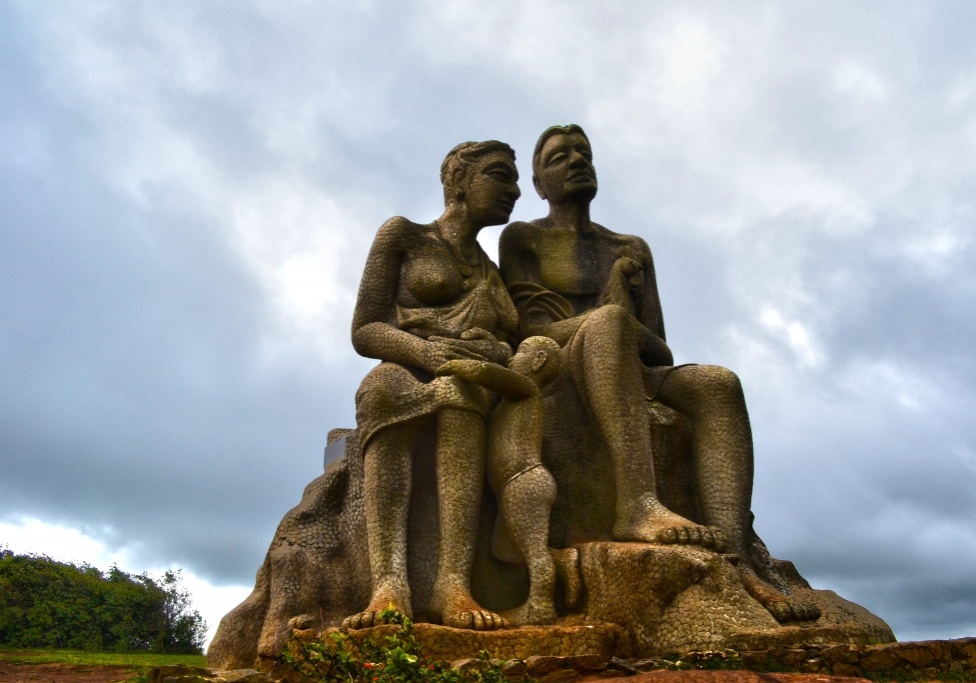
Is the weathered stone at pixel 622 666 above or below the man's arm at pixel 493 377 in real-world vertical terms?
below

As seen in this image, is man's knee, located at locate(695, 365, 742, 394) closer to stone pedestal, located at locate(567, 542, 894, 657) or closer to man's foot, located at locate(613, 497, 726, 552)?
man's foot, located at locate(613, 497, 726, 552)

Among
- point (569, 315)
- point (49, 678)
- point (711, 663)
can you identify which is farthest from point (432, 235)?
point (49, 678)

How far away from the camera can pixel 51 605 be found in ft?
59.0

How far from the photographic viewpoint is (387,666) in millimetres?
4246

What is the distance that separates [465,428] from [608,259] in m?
2.61

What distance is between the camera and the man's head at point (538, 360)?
6.97 metres

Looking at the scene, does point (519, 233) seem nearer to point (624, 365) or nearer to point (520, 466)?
point (624, 365)

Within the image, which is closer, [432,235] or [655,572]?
[655,572]

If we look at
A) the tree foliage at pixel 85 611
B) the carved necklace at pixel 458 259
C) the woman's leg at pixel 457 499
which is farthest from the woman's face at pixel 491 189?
the tree foliage at pixel 85 611

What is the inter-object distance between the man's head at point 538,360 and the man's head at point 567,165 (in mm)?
1872

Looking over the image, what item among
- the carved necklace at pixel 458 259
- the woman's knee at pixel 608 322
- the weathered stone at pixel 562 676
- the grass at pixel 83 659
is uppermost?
the carved necklace at pixel 458 259

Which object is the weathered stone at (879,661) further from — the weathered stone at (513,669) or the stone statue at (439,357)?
the stone statue at (439,357)

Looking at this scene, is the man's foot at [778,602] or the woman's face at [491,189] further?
the woman's face at [491,189]

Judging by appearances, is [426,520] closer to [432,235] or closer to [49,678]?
[432,235]
